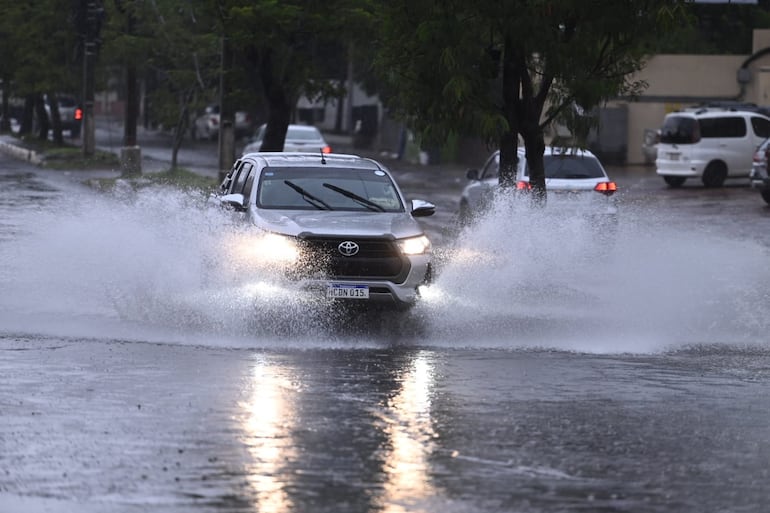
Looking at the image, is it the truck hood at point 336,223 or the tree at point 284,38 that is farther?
the tree at point 284,38

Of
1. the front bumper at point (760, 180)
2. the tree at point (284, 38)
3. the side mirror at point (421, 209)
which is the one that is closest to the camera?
the side mirror at point (421, 209)

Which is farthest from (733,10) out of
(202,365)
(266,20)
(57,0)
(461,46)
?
(202,365)

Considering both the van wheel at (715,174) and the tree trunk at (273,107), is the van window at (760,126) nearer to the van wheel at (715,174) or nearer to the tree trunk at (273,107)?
the van wheel at (715,174)

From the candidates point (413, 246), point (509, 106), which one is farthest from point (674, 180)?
point (413, 246)

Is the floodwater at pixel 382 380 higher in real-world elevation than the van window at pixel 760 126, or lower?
lower

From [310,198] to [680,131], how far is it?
2593 cm

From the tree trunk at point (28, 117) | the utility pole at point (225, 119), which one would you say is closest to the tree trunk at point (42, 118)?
the tree trunk at point (28, 117)

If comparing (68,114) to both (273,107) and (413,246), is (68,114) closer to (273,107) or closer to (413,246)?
(273,107)

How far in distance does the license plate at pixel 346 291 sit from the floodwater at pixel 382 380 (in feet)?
0.84

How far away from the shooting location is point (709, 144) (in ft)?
132

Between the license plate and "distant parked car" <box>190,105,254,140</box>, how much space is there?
5734 cm

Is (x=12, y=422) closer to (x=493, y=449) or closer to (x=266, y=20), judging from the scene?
(x=493, y=449)

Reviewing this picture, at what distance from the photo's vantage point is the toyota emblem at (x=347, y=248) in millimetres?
14289

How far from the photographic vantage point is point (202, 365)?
1218 cm
